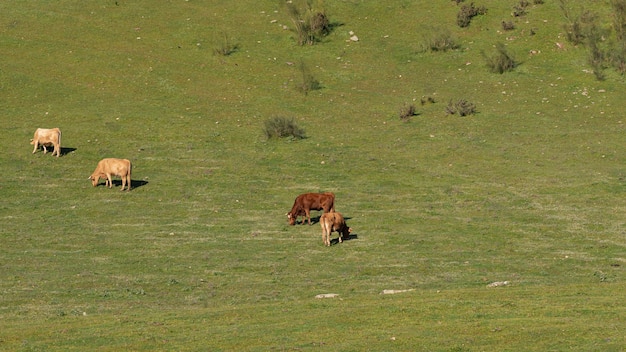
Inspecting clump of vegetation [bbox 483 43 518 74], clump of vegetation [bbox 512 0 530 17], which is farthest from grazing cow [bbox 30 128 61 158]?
clump of vegetation [bbox 512 0 530 17]

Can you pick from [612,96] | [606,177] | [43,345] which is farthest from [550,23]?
A: [43,345]

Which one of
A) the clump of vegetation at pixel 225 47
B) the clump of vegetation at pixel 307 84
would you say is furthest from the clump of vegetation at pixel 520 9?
the clump of vegetation at pixel 225 47

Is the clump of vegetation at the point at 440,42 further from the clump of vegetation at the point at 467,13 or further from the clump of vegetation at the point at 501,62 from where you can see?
the clump of vegetation at the point at 501,62

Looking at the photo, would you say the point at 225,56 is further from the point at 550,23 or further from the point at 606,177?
the point at 606,177

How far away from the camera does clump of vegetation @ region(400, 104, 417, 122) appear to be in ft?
183

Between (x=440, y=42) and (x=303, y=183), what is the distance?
966 inches

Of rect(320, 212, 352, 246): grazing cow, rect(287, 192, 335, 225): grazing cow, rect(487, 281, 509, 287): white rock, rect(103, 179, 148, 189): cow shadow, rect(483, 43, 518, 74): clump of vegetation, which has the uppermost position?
rect(483, 43, 518, 74): clump of vegetation

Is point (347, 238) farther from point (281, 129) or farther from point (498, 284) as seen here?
point (281, 129)

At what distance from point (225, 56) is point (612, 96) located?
2328 cm

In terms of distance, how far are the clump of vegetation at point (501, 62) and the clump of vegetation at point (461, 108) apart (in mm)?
6801

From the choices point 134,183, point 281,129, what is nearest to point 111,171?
point 134,183

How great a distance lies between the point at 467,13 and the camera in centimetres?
6894

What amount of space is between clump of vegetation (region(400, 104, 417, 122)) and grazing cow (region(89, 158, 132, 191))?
57.5 ft

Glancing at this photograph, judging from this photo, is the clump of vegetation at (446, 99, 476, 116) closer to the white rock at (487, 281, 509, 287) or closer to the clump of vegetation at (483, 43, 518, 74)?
the clump of vegetation at (483, 43, 518, 74)
